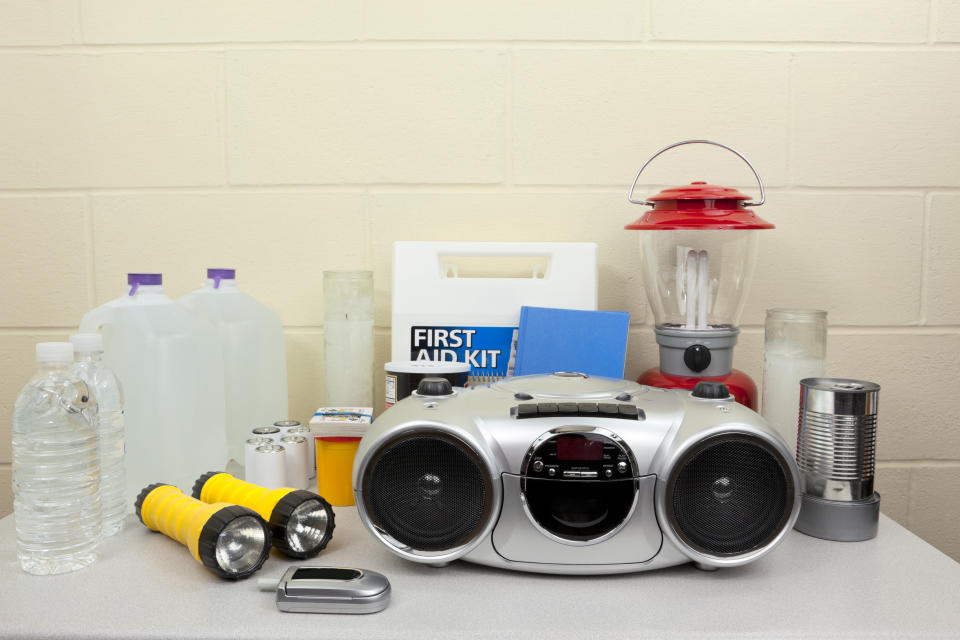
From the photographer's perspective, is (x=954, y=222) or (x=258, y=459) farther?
(x=954, y=222)

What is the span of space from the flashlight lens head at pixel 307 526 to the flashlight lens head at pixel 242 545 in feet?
0.10

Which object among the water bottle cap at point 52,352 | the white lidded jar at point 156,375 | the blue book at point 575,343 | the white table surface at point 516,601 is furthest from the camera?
the blue book at point 575,343

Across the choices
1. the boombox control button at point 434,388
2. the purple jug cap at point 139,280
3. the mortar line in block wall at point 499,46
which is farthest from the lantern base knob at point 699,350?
the purple jug cap at point 139,280

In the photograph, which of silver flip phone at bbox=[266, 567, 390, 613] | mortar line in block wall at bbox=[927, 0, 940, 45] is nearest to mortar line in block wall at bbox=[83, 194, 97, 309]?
silver flip phone at bbox=[266, 567, 390, 613]

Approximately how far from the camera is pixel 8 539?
83 centimetres

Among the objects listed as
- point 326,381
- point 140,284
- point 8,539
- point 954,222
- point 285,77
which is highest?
point 285,77

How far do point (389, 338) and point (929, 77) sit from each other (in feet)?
3.35

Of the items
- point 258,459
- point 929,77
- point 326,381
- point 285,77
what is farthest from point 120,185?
point 929,77

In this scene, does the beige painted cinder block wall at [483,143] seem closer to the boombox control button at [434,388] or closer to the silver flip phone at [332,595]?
the boombox control button at [434,388]

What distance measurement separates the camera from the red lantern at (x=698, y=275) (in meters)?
0.98

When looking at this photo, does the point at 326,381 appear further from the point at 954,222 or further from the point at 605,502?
the point at 954,222

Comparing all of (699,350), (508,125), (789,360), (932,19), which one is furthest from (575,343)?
(932,19)

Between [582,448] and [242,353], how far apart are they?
628mm

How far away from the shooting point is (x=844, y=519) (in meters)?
0.81
